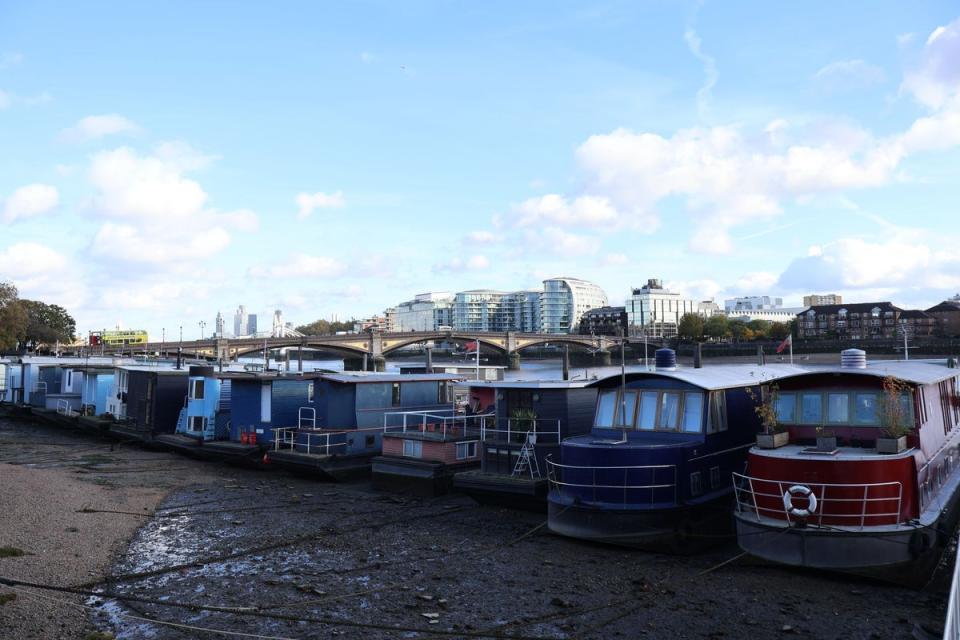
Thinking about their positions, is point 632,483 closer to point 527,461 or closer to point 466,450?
point 527,461

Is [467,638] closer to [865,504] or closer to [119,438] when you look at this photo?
[865,504]

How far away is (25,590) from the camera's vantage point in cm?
1273

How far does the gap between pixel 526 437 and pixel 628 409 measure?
401 centimetres

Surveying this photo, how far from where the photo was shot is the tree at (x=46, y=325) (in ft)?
342

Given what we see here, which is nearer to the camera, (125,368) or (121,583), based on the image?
(121,583)

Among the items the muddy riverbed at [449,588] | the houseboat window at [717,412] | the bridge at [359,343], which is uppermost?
the bridge at [359,343]

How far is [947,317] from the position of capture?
144750mm

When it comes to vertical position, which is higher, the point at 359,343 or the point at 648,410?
the point at 359,343

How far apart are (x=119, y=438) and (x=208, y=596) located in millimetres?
28815

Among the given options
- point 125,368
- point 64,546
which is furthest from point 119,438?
point 64,546

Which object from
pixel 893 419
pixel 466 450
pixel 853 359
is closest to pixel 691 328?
pixel 466 450

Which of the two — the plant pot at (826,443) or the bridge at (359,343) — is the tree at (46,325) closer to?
the bridge at (359,343)

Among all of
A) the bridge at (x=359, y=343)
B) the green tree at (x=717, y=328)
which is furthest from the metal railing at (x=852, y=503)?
the green tree at (x=717, y=328)

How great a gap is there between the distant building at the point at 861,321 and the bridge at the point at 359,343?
2511 inches
